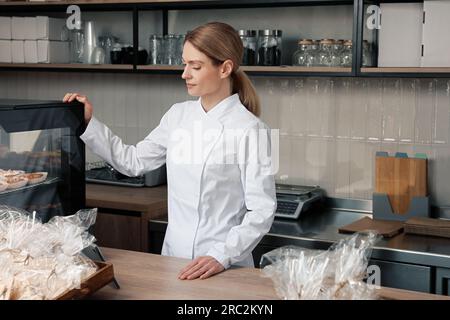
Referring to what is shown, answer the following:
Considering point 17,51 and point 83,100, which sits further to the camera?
point 17,51

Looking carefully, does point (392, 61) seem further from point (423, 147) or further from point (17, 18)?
point (17, 18)

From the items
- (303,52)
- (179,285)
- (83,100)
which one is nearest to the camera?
(179,285)

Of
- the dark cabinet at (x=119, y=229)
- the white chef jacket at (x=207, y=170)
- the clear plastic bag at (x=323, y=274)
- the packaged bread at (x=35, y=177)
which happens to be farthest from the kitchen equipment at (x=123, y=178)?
the clear plastic bag at (x=323, y=274)

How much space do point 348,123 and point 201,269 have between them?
1654 mm

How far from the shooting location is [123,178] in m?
3.64

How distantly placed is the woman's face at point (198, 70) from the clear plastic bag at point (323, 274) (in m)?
0.76

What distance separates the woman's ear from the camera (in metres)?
2.18

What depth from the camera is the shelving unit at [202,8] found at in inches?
115

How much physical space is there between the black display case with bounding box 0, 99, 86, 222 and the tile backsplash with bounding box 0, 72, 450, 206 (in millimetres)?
1561

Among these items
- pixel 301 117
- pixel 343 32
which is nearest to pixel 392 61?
pixel 343 32

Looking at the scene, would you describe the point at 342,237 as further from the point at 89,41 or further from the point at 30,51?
the point at 30,51

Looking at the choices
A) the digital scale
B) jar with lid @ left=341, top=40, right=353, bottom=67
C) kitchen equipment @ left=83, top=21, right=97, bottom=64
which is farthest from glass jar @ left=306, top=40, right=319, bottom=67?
kitchen equipment @ left=83, top=21, right=97, bottom=64

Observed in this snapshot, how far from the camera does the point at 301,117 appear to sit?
3416mm

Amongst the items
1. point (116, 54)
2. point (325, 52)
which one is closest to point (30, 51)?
point (116, 54)
